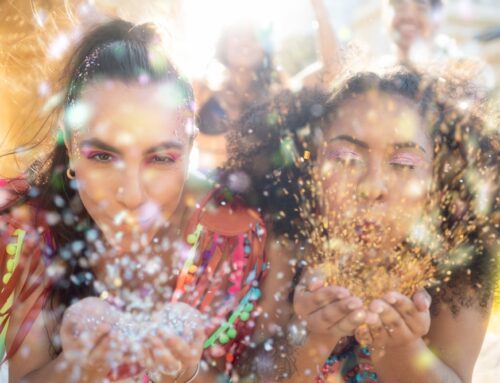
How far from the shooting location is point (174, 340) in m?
1.87

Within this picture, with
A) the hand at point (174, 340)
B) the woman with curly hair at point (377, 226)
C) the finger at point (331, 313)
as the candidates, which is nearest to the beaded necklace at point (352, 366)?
the woman with curly hair at point (377, 226)

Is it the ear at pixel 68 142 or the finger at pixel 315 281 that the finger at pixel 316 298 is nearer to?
the finger at pixel 315 281

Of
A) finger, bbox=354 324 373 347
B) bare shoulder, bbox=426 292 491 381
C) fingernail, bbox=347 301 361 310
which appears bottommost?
bare shoulder, bbox=426 292 491 381

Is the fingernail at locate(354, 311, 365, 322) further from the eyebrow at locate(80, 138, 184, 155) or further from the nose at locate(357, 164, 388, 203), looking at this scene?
the eyebrow at locate(80, 138, 184, 155)

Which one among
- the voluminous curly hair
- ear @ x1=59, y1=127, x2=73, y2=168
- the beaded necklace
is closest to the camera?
ear @ x1=59, y1=127, x2=73, y2=168

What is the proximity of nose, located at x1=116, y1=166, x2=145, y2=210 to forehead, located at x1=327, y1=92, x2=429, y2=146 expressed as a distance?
68cm

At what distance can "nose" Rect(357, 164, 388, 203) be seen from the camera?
2.08 meters

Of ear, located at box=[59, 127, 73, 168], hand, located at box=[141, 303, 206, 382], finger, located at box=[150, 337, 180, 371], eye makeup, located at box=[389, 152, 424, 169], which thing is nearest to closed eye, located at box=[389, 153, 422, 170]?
eye makeup, located at box=[389, 152, 424, 169]

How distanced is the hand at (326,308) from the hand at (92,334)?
55 cm

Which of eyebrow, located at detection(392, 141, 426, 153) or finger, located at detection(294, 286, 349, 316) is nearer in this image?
finger, located at detection(294, 286, 349, 316)

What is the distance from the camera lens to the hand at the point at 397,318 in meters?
1.93

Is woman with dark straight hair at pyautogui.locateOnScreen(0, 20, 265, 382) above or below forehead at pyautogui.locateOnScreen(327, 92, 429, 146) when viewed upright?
below

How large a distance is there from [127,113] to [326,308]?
815 mm

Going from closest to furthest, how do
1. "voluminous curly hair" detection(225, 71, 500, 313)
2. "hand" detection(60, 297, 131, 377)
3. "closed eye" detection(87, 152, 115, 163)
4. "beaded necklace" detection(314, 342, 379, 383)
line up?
1. "hand" detection(60, 297, 131, 377)
2. "closed eye" detection(87, 152, 115, 163)
3. "voluminous curly hair" detection(225, 71, 500, 313)
4. "beaded necklace" detection(314, 342, 379, 383)
